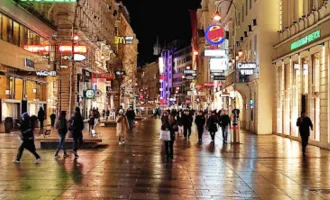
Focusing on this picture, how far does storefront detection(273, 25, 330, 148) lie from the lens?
25.0m

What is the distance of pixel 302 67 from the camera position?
29922 mm

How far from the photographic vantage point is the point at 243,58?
45812mm

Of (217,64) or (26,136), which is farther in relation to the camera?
(217,64)

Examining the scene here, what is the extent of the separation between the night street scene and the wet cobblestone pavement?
0.03 metres

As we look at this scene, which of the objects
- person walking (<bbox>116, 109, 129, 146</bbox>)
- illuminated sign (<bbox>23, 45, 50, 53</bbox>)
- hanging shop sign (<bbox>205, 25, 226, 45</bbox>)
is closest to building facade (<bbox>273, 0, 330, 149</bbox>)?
hanging shop sign (<bbox>205, 25, 226, 45</bbox>)

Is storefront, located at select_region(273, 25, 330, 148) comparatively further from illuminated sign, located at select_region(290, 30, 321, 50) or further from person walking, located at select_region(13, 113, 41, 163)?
person walking, located at select_region(13, 113, 41, 163)

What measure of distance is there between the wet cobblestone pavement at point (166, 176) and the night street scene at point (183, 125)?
0.11 feet

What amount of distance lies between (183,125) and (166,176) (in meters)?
18.1

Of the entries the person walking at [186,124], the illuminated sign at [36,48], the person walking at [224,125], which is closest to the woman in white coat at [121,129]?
the person walking at [224,125]

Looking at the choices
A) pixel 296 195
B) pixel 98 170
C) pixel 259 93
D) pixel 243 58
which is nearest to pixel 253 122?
pixel 259 93

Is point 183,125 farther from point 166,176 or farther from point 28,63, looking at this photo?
point 166,176

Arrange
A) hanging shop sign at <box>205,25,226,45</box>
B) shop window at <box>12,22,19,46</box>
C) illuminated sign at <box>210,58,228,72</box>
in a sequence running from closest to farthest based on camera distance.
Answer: shop window at <box>12,22,19,46</box> < hanging shop sign at <box>205,25,226,45</box> < illuminated sign at <box>210,58,228,72</box>

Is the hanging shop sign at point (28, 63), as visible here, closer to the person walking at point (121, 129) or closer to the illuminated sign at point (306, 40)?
the person walking at point (121, 129)

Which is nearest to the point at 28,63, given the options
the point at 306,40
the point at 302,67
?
the point at 302,67
